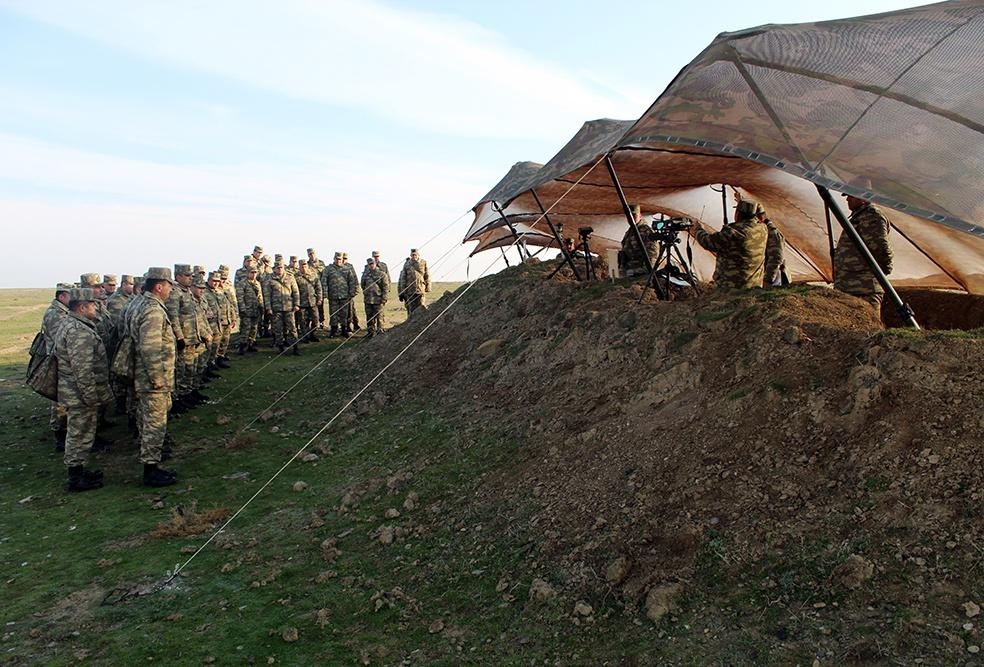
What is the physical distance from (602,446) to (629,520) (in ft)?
3.16

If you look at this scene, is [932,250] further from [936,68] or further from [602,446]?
[602,446]

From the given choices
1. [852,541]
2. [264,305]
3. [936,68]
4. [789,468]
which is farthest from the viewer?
[264,305]

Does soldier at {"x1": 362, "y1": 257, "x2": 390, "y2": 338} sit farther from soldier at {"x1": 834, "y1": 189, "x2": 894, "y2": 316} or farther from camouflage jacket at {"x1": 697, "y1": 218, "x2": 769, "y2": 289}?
soldier at {"x1": 834, "y1": 189, "x2": 894, "y2": 316}

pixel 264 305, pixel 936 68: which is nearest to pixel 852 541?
pixel 936 68

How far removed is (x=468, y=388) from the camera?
7.73m

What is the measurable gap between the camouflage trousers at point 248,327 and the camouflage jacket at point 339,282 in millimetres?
2201

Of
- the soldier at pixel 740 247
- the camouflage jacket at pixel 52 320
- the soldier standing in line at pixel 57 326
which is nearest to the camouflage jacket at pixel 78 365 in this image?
the soldier standing in line at pixel 57 326

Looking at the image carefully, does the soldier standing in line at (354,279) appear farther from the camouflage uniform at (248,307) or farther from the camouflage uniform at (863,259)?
the camouflage uniform at (863,259)

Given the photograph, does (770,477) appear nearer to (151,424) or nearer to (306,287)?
(151,424)

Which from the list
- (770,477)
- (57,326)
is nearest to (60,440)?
(57,326)

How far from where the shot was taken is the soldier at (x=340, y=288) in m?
16.6

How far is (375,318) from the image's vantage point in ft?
50.2

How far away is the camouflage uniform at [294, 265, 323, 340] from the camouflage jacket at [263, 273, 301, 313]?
686 millimetres

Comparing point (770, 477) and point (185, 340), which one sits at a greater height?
point (185, 340)
